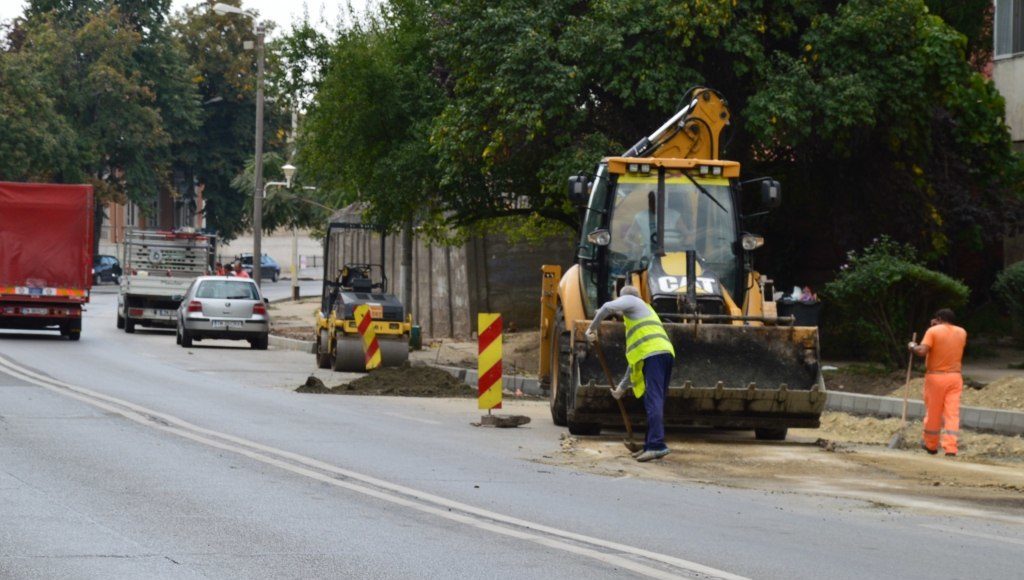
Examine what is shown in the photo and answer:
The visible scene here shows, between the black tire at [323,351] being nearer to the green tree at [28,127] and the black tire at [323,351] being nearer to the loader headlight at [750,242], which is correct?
the loader headlight at [750,242]

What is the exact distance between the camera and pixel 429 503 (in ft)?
33.6

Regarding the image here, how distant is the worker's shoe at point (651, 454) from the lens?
13.4m

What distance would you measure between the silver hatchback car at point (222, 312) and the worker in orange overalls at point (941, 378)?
18841 millimetres

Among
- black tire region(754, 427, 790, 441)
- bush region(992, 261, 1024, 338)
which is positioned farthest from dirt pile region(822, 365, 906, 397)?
black tire region(754, 427, 790, 441)

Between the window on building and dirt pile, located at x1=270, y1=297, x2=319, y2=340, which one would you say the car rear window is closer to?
dirt pile, located at x1=270, y1=297, x2=319, y2=340

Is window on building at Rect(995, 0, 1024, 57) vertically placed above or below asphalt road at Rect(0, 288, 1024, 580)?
above

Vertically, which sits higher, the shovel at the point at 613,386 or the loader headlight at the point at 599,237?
the loader headlight at the point at 599,237

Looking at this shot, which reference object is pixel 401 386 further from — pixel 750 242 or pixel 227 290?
pixel 227 290

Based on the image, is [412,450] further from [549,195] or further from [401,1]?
[401,1]

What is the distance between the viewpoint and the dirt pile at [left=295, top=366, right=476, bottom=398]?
21.3 metres

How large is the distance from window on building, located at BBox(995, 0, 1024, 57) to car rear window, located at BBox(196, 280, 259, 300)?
52.0 ft

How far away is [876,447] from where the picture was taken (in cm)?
1565

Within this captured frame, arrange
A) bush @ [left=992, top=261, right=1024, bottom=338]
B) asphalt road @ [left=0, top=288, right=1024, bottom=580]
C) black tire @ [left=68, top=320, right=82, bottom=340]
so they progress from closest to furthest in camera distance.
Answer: asphalt road @ [left=0, top=288, right=1024, bottom=580] → bush @ [left=992, top=261, right=1024, bottom=338] → black tire @ [left=68, top=320, right=82, bottom=340]

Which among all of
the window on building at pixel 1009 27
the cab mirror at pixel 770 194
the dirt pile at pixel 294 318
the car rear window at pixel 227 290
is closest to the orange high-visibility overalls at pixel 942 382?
the cab mirror at pixel 770 194
